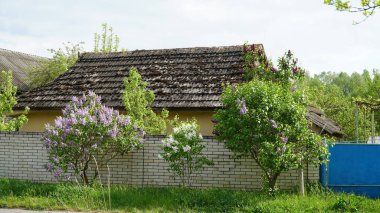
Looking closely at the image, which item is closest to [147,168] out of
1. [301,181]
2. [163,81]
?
[301,181]

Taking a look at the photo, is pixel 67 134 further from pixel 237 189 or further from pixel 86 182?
pixel 237 189

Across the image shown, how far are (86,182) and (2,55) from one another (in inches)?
935

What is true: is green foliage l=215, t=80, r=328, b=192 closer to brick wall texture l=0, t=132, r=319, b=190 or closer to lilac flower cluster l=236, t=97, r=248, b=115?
lilac flower cluster l=236, t=97, r=248, b=115

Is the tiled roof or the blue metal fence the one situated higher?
the tiled roof

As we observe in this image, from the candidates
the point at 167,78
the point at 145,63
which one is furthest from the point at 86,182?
the point at 145,63

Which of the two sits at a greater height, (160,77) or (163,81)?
(160,77)

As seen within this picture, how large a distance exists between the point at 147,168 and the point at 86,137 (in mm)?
1661

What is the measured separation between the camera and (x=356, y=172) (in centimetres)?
1053

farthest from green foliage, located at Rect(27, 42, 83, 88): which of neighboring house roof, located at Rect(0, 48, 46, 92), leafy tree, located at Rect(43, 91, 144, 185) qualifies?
leafy tree, located at Rect(43, 91, 144, 185)

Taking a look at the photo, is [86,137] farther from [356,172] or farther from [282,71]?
[356,172]

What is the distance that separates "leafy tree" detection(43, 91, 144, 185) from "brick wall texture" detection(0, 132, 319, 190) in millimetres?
413

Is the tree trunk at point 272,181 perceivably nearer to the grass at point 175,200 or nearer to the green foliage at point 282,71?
the grass at point 175,200

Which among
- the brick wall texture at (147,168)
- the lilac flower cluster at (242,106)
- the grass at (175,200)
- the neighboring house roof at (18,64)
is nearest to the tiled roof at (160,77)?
the brick wall texture at (147,168)

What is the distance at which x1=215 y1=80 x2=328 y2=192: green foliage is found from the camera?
9781mm
